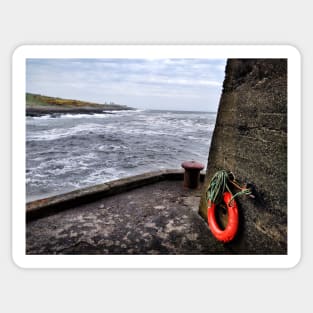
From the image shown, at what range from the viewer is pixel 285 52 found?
6.94 ft

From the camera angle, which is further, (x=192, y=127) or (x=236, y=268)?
(x=192, y=127)

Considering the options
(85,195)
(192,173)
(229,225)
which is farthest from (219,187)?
(85,195)

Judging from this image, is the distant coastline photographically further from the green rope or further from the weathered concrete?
the green rope

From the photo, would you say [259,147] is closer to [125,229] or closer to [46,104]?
[125,229]

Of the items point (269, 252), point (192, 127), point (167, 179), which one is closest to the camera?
point (269, 252)

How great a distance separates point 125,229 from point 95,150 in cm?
741

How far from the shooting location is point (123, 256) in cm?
232

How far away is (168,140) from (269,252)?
36.5 ft

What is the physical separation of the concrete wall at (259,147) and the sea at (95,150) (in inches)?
61.2

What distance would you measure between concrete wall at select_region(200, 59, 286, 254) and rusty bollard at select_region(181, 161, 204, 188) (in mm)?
1484

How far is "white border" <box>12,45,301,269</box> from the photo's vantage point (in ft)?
7.00
